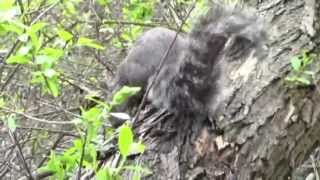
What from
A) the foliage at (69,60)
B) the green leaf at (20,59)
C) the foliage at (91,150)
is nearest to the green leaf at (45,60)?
the green leaf at (20,59)

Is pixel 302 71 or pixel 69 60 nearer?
pixel 302 71

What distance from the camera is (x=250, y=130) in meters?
1.33

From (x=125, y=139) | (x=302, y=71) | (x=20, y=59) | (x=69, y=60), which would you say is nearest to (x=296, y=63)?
(x=302, y=71)

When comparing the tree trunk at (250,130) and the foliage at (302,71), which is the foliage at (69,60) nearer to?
the tree trunk at (250,130)

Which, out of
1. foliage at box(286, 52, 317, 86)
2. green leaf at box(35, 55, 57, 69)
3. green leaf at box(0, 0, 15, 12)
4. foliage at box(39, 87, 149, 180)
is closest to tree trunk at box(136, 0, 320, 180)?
foliage at box(286, 52, 317, 86)

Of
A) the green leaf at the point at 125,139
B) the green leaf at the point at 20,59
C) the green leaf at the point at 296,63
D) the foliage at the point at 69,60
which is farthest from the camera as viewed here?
the foliage at the point at 69,60

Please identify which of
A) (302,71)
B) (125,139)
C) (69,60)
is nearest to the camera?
(125,139)

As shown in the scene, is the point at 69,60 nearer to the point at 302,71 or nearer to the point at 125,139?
the point at 302,71

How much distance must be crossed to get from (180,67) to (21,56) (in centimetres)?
34

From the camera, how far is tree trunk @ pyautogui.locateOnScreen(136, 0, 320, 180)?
1.32m

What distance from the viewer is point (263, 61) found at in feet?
4.62

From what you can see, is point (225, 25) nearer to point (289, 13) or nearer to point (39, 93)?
point (289, 13)

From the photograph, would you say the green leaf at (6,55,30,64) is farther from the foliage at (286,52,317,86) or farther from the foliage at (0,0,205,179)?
Answer: the foliage at (286,52,317,86)

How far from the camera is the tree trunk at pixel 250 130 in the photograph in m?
1.32
